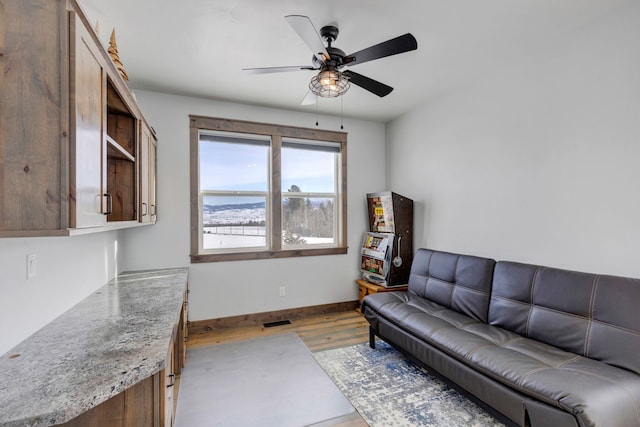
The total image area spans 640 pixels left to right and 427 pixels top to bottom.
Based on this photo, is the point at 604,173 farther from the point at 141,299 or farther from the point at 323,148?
the point at 141,299

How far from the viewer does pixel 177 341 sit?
2490 mm

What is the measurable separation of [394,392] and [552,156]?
2.27 m

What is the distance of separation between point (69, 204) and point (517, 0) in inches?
108

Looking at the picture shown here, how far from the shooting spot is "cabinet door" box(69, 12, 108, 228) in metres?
1.11

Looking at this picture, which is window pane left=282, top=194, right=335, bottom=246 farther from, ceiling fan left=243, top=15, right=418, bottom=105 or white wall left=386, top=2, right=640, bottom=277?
ceiling fan left=243, top=15, right=418, bottom=105

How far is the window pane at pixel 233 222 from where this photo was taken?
3600 mm

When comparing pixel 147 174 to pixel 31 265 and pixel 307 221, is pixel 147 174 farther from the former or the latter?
pixel 307 221

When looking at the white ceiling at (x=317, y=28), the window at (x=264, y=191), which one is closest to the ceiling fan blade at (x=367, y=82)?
the white ceiling at (x=317, y=28)

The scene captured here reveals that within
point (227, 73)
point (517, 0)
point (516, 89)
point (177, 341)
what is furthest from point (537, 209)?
point (177, 341)

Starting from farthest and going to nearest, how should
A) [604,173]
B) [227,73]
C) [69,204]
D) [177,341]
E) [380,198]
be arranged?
1. [380,198]
2. [227,73]
3. [177,341]
4. [604,173]
5. [69,204]

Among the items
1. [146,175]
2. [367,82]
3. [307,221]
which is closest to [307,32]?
[367,82]

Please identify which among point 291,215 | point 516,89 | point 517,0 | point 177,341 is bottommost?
point 177,341

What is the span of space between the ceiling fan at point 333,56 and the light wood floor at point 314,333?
98.9 inches

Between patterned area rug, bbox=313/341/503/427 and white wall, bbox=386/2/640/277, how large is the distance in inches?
52.5
